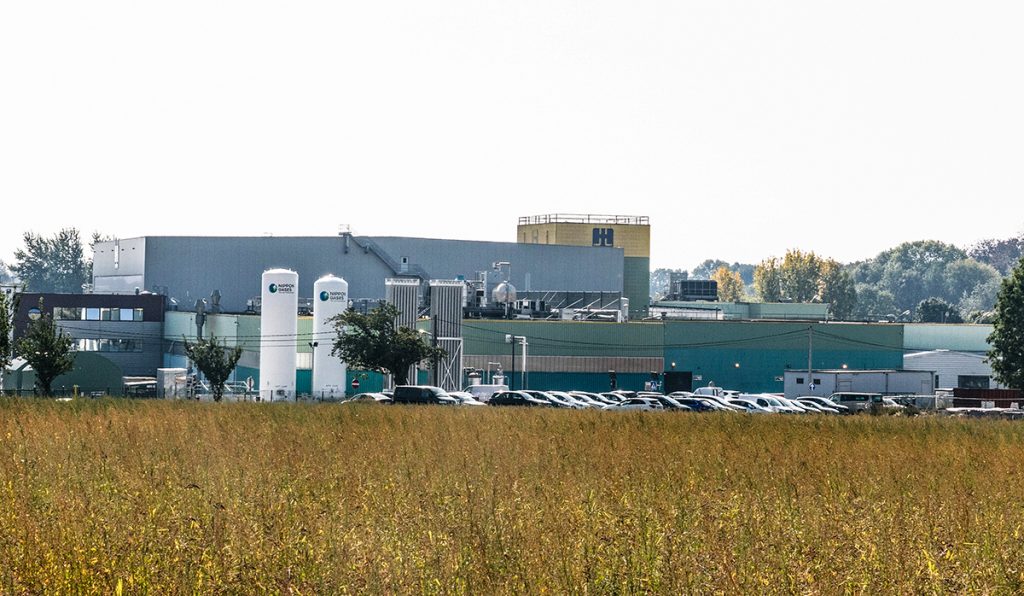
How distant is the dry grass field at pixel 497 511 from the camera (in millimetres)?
10297

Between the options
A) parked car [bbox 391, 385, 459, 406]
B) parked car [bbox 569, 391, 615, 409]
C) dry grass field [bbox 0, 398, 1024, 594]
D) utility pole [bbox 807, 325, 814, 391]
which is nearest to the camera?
dry grass field [bbox 0, 398, 1024, 594]

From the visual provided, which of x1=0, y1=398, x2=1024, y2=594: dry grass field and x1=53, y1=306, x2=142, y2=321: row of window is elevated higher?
x1=53, y1=306, x2=142, y2=321: row of window

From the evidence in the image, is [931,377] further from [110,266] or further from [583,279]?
[110,266]

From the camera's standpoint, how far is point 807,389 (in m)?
69.1

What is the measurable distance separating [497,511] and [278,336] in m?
56.0

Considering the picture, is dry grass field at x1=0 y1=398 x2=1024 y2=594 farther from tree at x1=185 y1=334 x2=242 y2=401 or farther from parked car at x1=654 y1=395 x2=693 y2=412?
tree at x1=185 y1=334 x2=242 y2=401

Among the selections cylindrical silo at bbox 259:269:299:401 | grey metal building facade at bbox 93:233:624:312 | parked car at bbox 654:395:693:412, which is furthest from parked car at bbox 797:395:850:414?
grey metal building facade at bbox 93:233:624:312

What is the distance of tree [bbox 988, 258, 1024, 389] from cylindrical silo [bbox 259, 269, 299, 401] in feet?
118

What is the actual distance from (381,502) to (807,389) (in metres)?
57.7

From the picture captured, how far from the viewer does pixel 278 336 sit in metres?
67.6

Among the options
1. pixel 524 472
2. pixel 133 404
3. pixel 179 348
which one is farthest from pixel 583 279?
pixel 524 472

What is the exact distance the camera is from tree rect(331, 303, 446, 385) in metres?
63.6

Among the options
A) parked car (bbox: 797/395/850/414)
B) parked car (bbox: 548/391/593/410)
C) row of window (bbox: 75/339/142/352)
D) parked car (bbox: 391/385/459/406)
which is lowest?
parked car (bbox: 797/395/850/414)

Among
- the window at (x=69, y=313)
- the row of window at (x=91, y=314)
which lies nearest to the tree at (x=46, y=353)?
the row of window at (x=91, y=314)
